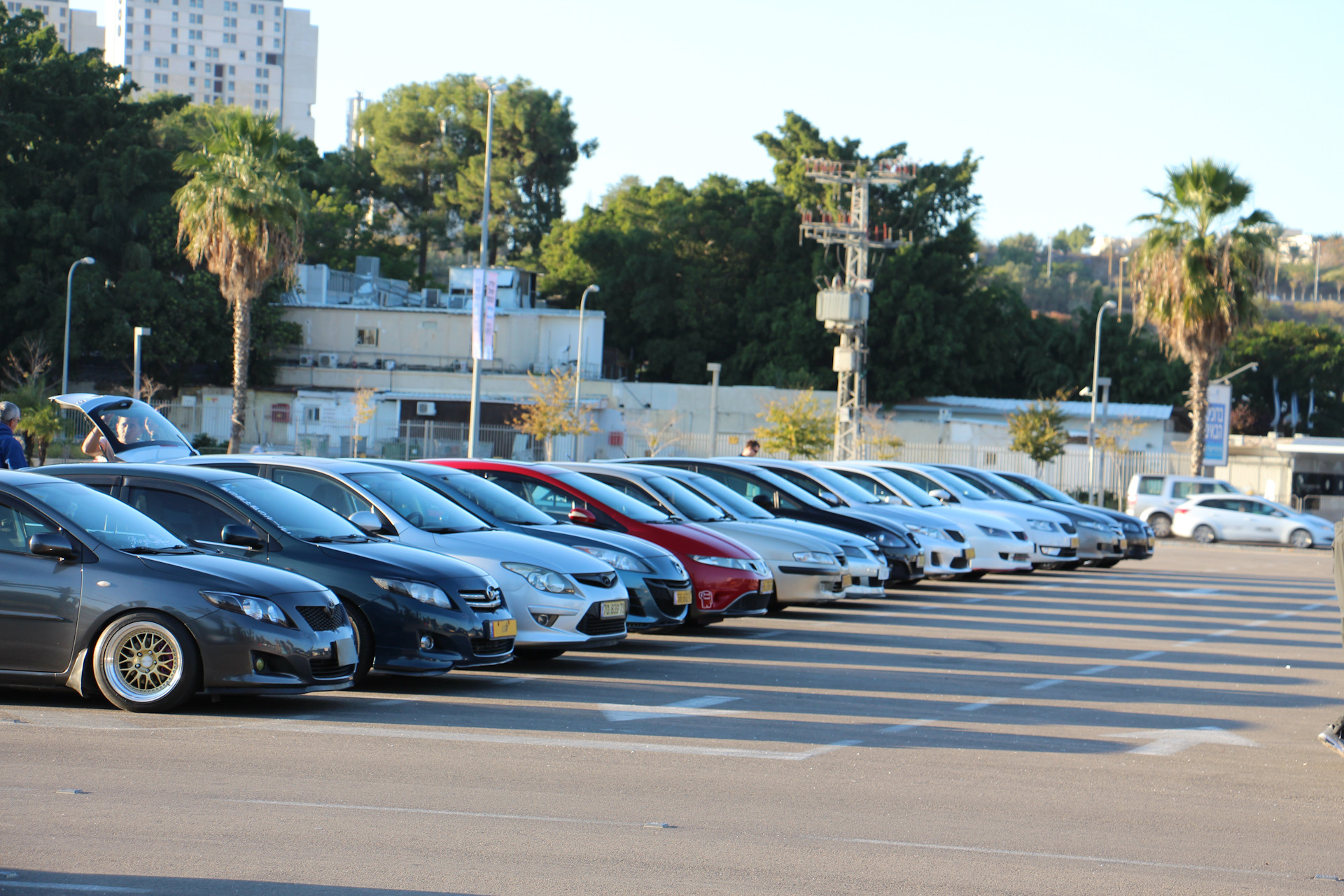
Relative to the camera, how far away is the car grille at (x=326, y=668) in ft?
29.2

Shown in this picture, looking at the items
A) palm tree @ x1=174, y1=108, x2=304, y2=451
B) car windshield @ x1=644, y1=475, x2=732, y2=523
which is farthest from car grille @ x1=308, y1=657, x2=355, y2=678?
palm tree @ x1=174, y1=108, x2=304, y2=451

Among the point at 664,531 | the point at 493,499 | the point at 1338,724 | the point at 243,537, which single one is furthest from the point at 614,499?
the point at 1338,724

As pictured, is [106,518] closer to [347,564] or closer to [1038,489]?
[347,564]

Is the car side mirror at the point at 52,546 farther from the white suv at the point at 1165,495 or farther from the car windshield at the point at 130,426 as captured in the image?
the white suv at the point at 1165,495

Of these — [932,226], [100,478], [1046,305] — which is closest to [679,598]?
[100,478]

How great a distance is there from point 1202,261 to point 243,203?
955 inches

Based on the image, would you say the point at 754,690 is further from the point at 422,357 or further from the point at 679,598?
the point at 422,357

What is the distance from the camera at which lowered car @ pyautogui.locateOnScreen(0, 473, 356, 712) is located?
8695mm

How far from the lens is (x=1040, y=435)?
157ft

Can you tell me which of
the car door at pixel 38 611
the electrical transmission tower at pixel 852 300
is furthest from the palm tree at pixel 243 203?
the car door at pixel 38 611

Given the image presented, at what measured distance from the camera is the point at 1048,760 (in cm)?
841

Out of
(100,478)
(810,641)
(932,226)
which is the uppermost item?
(932,226)

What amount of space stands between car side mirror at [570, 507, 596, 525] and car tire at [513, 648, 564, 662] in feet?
6.20

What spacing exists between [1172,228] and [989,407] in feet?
78.8
